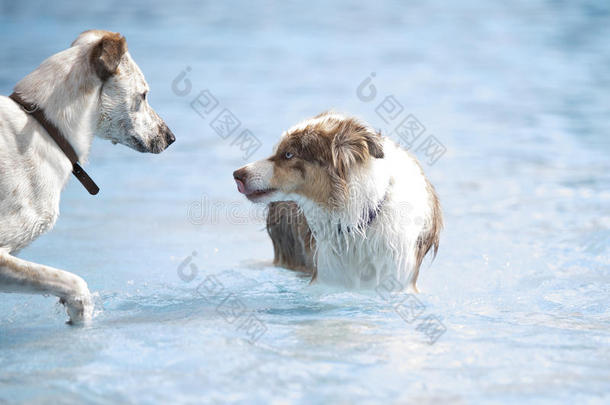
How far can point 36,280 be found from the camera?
3.60m

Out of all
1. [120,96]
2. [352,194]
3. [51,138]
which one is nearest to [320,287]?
[352,194]

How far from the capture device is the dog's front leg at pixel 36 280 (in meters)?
3.57

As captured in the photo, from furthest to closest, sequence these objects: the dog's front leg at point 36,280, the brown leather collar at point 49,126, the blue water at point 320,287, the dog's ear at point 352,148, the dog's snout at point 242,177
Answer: the dog's snout at point 242,177, the dog's ear at point 352,148, the brown leather collar at point 49,126, the dog's front leg at point 36,280, the blue water at point 320,287

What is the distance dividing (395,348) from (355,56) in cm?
1302

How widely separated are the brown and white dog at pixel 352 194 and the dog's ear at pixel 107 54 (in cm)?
97

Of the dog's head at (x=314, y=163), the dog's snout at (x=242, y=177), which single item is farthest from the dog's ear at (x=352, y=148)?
the dog's snout at (x=242, y=177)

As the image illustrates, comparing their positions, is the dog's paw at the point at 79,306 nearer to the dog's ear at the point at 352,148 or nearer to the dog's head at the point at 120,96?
the dog's head at the point at 120,96

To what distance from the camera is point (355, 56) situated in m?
16.2

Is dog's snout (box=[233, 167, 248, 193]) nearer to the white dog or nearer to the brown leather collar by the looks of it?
the white dog

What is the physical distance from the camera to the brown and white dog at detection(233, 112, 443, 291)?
13.9 ft

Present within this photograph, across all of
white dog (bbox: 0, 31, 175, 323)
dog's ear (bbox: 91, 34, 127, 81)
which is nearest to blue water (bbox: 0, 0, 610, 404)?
white dog (bbox: 0, 31, 175, 323)

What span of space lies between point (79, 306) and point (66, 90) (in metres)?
1.08

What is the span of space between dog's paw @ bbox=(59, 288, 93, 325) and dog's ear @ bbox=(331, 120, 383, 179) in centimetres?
149

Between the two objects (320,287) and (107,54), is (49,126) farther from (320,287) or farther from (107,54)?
(320,287)
